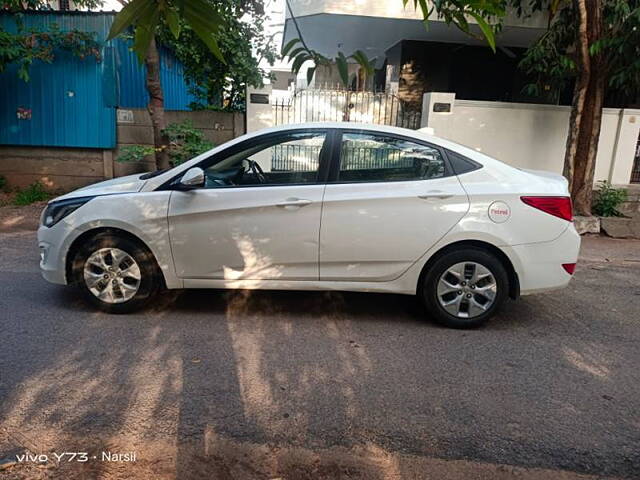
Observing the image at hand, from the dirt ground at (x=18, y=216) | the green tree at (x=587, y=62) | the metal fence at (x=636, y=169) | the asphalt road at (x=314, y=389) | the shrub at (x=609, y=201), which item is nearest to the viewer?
the asphalt road at (x=314, y=389)

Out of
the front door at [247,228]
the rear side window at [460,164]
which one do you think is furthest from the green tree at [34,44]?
the rear side window at [460,164]

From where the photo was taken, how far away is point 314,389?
3189 millimetres

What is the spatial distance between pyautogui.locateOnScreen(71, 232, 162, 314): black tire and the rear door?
1.45 meters

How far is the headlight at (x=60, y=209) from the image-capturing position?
168 inches

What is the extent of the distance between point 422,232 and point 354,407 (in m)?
1.61

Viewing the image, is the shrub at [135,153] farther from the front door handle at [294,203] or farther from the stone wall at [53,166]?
the front door handle at [294,203]

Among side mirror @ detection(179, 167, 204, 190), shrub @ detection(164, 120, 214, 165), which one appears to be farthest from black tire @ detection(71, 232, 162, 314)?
shrub @ detection(164, 120, 214, 165)

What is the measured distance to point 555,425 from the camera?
9.42ft

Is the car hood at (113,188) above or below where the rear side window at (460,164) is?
below

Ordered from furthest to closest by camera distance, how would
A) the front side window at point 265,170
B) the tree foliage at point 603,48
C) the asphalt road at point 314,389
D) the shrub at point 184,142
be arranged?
the shrub at point 184,142 → the tree foliage at point 603,48 → the front side window at point 265,170 → the asphalt road at point 314,389

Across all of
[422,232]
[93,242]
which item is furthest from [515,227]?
[93,242]

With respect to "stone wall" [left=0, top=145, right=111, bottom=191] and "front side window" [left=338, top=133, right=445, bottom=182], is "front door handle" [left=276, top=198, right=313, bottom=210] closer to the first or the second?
"front side window" [left=338, top=133, right=445, bottom=182]

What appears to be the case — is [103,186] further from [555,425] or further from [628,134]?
[628,134]

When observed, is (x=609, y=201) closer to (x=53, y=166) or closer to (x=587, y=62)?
(x=587, y=62)
